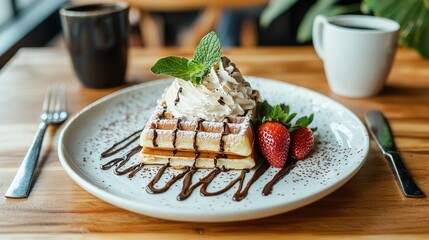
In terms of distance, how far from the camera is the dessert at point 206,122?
3.57 ft

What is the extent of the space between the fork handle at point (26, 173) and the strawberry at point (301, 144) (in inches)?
22.9

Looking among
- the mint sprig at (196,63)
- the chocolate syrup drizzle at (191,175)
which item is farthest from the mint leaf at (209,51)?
the chocolate syrup drizzle at (191,175)

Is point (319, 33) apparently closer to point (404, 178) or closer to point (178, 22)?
point (404, 178)

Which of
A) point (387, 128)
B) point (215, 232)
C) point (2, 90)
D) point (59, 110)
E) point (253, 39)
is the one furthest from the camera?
point (253, 39)

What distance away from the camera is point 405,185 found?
3.34ft

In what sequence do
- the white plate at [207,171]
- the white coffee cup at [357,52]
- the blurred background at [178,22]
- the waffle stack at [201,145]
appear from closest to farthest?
the white plate at [207,171]
the waffle stack at [201,145]
the white coffee cup at [357,52]
the blurred background at [178,22]

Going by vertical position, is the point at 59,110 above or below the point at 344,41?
below

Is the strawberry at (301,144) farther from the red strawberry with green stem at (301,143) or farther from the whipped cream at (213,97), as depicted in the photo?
the whipped cream at (213,97)

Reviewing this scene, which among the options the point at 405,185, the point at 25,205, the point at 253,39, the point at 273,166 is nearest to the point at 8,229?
the point at 25,205

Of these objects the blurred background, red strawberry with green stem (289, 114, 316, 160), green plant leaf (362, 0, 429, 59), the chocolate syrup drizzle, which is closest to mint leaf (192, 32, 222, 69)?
the chocolate syrup drizzle

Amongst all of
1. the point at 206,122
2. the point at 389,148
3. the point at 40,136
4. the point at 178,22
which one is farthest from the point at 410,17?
the point at 178,22

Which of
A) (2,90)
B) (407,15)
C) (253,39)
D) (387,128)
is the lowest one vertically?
(253,39)

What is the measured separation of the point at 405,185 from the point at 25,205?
2.57 feet

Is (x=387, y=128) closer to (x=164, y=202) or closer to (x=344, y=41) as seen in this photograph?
(x=344, y=41)
